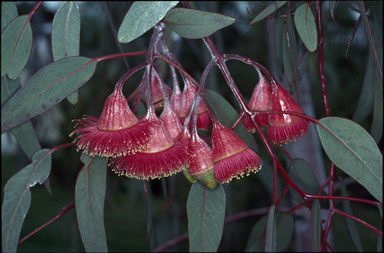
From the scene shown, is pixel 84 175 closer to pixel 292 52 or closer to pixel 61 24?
pixel 61 24

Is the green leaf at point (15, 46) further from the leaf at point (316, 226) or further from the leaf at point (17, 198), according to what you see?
the leaf at point (316, 226)

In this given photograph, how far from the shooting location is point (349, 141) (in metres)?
0.58

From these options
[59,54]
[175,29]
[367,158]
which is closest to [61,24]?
[59,54]

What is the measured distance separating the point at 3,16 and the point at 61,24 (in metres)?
0.10

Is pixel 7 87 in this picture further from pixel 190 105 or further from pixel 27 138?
pixel 190 105

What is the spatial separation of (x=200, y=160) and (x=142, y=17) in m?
0.20

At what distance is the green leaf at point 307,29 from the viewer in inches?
25.3

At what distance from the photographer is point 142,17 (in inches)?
19.5

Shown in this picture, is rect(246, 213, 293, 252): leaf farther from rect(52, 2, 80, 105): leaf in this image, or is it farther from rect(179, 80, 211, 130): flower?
rect(52, 2, 80, 105): leaf

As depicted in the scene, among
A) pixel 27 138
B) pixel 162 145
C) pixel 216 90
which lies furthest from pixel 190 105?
pixel 216 90

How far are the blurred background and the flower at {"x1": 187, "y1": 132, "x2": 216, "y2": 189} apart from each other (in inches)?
13.5

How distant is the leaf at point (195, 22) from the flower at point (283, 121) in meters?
0.14

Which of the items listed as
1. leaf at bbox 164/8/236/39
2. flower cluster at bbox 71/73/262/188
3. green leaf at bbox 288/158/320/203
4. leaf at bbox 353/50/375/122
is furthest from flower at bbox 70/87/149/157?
leaf at bbox 353/50/375/122

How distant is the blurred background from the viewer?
1224mm
